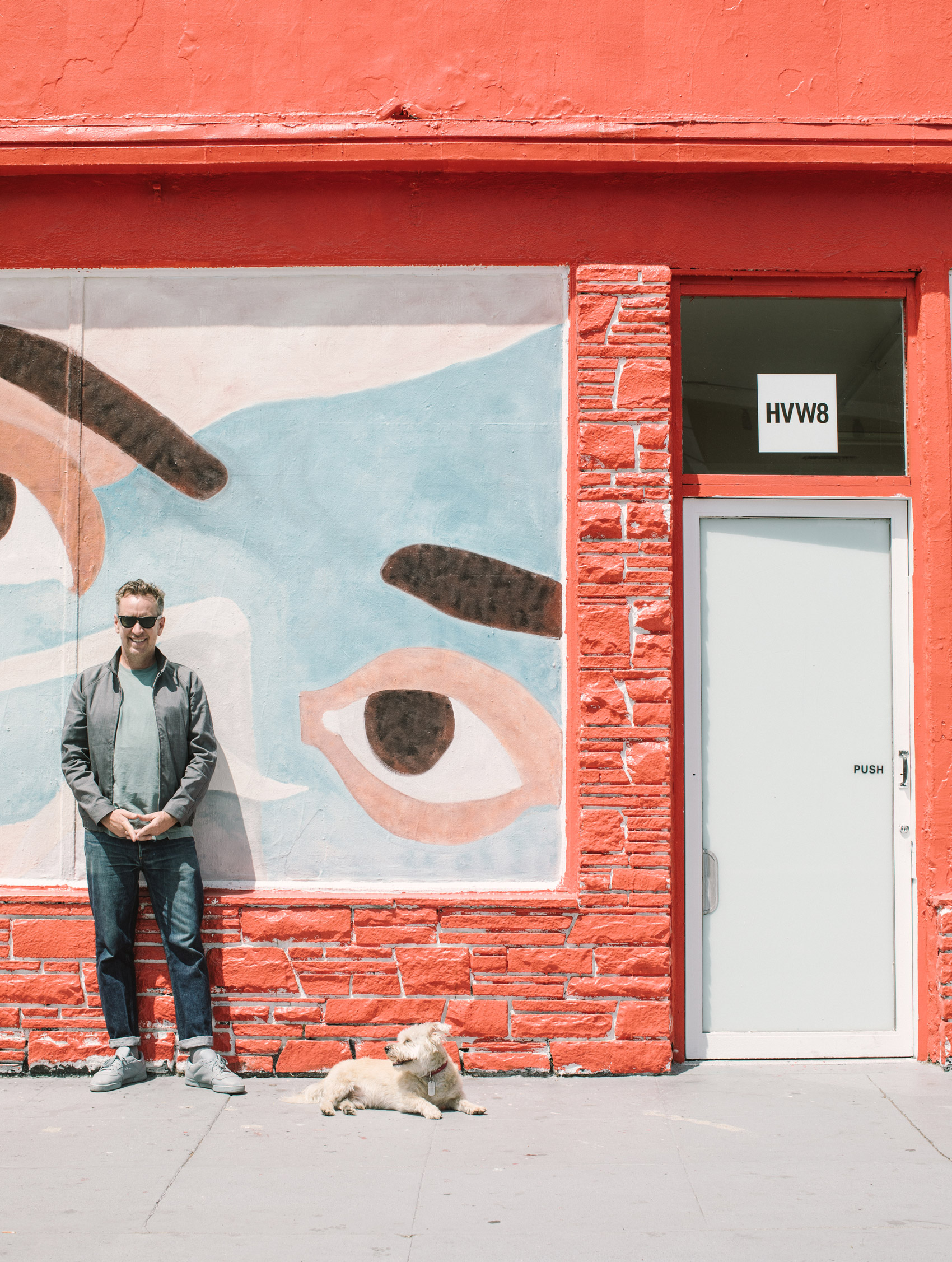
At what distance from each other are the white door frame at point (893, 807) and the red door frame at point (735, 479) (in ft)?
0.10

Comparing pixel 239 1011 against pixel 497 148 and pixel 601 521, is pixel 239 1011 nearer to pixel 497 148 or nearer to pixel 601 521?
pixel 601 521

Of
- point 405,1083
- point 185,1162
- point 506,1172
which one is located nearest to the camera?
point 506,1172

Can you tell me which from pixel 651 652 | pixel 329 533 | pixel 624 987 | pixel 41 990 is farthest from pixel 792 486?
pixel 41 990

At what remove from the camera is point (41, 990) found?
517 centimetres

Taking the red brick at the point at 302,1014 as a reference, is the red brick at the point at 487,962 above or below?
above

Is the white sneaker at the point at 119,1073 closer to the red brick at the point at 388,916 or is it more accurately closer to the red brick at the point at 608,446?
the red brick at the point at 388,916

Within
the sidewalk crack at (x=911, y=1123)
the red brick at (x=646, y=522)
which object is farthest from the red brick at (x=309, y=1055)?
the red brick at (x=646, y=522)

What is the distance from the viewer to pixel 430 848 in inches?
207

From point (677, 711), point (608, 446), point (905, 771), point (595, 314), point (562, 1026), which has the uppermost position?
point (595, 314)

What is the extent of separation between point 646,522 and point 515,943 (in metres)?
2.09

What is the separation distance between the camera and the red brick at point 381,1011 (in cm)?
510

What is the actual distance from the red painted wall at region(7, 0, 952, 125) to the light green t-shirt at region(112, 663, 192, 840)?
2955mm

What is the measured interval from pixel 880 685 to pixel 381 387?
287 cm

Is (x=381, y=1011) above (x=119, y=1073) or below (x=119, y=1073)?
above
